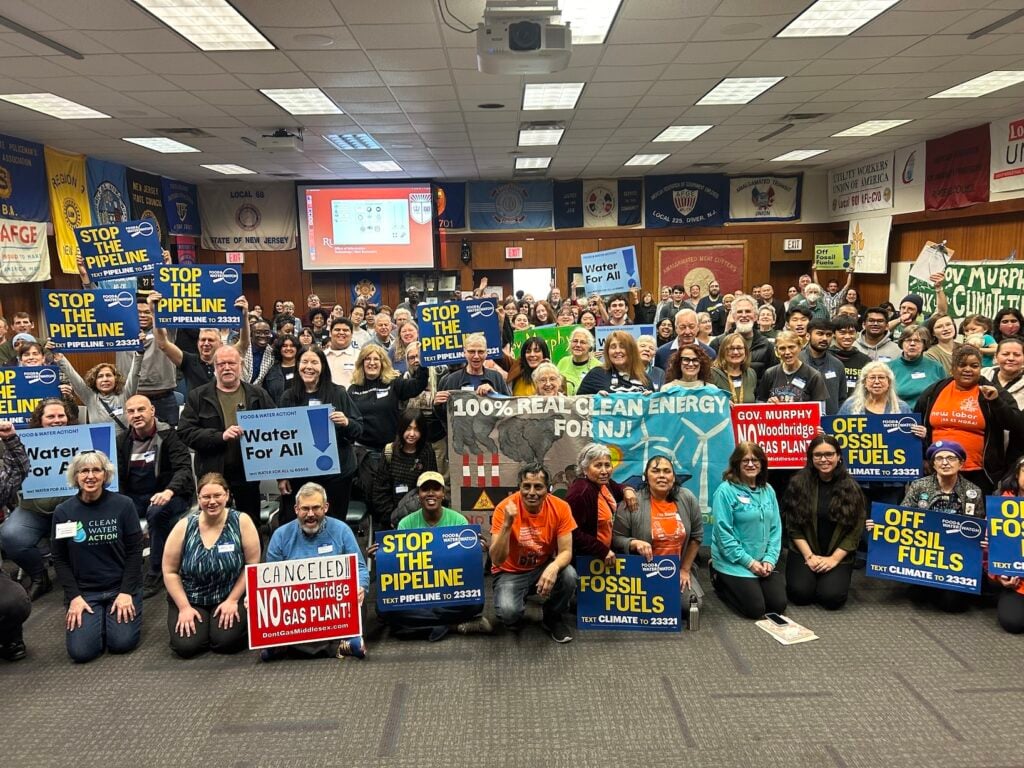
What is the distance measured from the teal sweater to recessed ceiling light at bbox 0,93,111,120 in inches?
304

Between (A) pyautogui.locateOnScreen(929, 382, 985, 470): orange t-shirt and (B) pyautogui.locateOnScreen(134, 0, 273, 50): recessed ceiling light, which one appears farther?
(B) pyautogui.locateOnScreen(134, 0, 273, 50): recessed ceiling light

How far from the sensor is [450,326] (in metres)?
5.59

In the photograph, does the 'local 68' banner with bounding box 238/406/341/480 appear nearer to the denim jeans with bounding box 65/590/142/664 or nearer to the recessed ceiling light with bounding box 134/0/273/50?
the denim jeans with bounding box 65/590/142/664

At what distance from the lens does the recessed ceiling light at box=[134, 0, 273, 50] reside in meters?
4.99

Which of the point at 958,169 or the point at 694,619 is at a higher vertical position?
the point at 958,169

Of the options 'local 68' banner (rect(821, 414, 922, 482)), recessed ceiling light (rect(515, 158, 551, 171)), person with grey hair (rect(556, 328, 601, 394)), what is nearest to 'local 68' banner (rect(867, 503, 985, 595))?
'local 68' banner (rect(821, 414, 922, 482))

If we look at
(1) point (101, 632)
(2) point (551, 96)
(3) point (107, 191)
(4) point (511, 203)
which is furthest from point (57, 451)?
(4) point (511, 203)

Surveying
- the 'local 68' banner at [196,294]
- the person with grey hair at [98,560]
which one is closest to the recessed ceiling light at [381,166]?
the 'local 68' banner at [196,294]

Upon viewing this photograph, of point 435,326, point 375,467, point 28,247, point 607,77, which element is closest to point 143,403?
point 375,467

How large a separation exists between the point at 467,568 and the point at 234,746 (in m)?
1.54

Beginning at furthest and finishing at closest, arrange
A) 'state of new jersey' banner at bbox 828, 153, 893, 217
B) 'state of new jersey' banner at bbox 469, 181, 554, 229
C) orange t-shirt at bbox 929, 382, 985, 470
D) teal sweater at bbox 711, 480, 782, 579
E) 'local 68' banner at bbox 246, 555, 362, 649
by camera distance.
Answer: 'state of new jersey' banner at bbox 469, 181, 554, 229, 'state of new jersey' banner at bbox 828, 153, 893, 217, orange t-shirt at bbox 929, 382, 985, 470, teal sweater at bbox 711, 480, 782, 579, 'local 68' banner at bbox 246, 555, 362, 649

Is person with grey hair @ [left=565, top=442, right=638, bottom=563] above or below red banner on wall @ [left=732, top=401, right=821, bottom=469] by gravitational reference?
below

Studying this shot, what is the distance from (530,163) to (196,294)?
8451mm

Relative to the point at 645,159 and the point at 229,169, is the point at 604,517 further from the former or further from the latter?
the point at 229,169
